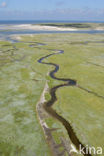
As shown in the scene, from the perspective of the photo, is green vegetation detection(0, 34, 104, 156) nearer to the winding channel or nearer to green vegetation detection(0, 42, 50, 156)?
green vegetation detection(0, 42, 50, 156)

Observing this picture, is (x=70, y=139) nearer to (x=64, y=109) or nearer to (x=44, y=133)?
(x=44, y=133)

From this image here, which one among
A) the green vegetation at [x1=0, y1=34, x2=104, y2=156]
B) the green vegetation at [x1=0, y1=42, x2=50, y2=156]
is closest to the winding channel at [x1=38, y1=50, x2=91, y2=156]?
the green vegetation at [x1=0, y1=34, x2=104, y2=156]

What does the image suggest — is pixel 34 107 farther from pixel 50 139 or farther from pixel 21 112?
pixel 50 139

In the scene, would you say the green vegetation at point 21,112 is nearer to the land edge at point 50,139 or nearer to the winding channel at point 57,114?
the land edge at point 50,139

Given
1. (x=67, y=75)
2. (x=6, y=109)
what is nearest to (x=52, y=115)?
(x=6, y=109)

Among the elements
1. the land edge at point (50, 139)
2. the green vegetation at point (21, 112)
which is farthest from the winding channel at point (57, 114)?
the green vegetation at point (21, 112)

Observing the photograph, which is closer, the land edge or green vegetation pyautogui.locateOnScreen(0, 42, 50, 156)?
the land edge

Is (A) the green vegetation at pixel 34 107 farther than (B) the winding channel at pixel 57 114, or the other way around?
(B) the winding channel at pixel 57 114

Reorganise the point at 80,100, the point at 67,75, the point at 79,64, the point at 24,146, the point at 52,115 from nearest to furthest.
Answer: the point at 24,146 < the point at 52,115 < the point at 80,100 < the point at 67,75 < the point at 79,64

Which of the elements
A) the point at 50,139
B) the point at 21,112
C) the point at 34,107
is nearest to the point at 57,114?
the point at 34,107

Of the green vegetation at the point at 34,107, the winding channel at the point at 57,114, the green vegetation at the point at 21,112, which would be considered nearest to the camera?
the green vegetation at the point at 21,112

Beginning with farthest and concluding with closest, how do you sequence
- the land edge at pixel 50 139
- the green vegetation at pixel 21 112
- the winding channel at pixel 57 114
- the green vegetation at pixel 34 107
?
the winding channel at pixel 57 114
the green vegetation at pixel 34 107
the green vegetation at pixel 21 112
the land edge at pixel 50 139
